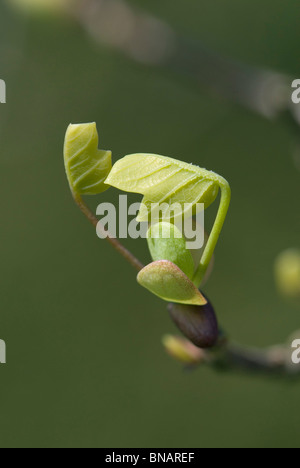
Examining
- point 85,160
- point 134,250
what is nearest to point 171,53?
point 85,160

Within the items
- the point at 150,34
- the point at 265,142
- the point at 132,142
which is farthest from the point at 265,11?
the point at 150,34

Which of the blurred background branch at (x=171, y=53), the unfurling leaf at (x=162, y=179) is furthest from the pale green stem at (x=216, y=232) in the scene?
the blurred background branch at (x=171, y=53)

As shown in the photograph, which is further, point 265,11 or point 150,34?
point 265,11

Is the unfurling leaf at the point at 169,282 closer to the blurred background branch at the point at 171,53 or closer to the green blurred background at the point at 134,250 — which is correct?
the blurred background branch at the point at 171,53

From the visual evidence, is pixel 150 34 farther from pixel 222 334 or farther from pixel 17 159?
pixel 17 159

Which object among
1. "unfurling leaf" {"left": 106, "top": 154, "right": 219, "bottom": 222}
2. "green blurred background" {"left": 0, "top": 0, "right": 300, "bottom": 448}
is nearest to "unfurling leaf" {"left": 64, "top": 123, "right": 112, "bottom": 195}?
"unfurling leaf" {"left": 106, "top": 154, "right": 219, "bottom": 222}

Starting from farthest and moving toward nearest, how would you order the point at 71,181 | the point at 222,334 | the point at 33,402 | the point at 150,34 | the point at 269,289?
1. the point at 269,289
2. the point at 33,402
3. the point at 150,34
4. the point at 222,334
5. the point at 71,181

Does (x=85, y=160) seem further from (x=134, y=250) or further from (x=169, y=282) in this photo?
(x=134, y=250)
